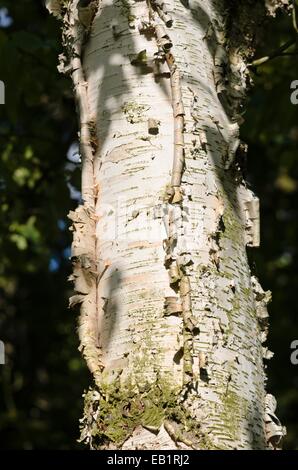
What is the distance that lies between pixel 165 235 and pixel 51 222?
2.84 metres

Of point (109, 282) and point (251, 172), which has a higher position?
point (251, 172)

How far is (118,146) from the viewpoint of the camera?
221cm

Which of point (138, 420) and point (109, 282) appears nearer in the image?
point (138, 420)

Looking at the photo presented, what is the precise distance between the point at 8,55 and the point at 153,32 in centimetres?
Result: 172

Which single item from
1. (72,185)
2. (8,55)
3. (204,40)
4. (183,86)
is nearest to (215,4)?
(204,40)

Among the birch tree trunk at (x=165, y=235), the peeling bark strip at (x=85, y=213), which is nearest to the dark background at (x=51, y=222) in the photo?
the birch tree trunk at (x=165, y=235)

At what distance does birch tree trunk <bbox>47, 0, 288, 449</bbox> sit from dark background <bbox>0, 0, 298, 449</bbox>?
0.96 ft

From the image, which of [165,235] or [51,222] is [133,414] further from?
[51,222]

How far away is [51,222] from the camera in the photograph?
4.81m

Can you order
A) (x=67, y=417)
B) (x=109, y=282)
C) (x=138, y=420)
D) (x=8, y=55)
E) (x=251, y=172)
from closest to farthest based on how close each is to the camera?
(x=138, y=420) → (x=109, y=282) → (x=8, y=55) → (x=251, y=172) → (x=67, y=417)

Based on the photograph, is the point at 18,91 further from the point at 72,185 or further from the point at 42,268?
the point at 42,268

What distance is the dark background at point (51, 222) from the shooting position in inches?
173

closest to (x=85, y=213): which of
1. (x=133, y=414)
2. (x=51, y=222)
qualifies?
(x=133, y=414)

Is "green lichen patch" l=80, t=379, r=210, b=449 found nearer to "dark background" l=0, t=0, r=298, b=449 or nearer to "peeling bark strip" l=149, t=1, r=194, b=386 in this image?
"peeling bark strip" l=149, t=1, r=194, b=386
